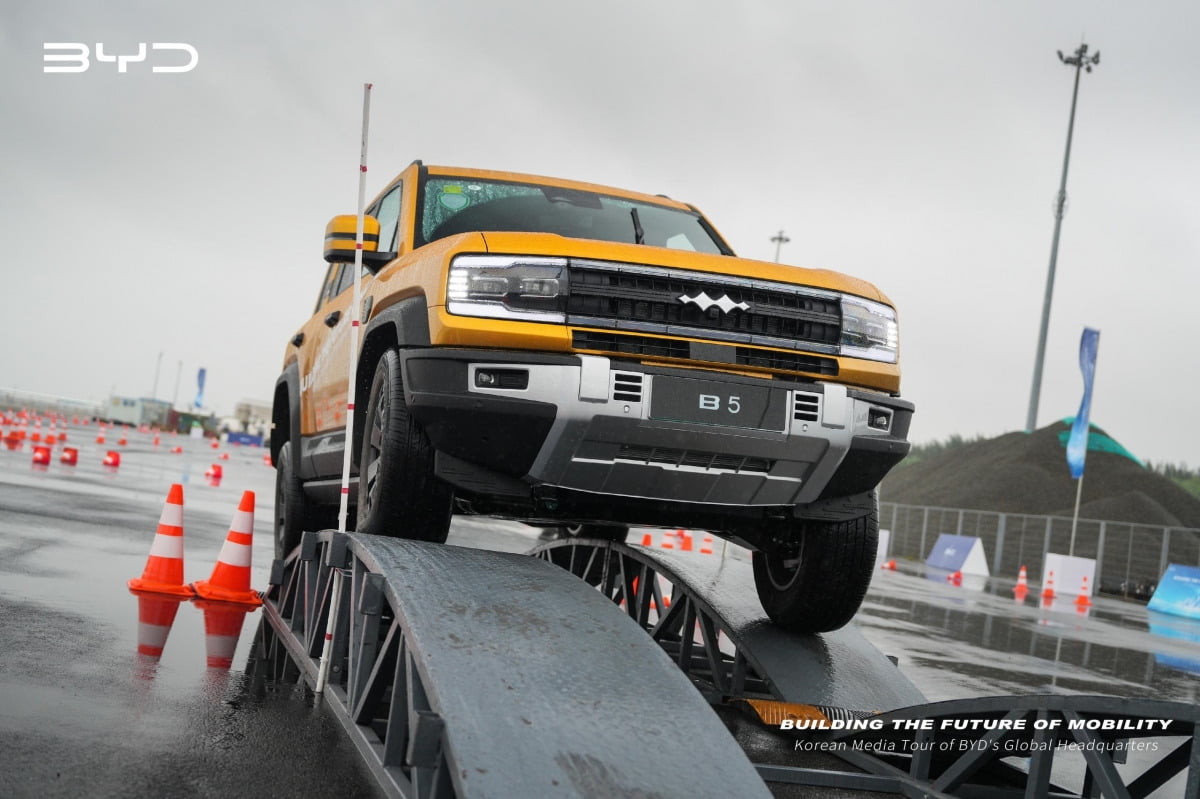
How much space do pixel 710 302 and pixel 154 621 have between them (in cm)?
390

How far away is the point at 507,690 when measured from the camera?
11.2 ft

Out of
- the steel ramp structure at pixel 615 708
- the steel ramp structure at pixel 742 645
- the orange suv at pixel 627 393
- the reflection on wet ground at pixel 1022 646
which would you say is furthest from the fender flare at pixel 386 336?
the reflection on wet ground at pixel 1022 646

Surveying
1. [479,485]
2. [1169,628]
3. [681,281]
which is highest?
[681,281]

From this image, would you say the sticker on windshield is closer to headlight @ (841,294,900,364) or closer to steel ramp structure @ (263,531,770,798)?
steel ramp structure @ (263,531,770,798)

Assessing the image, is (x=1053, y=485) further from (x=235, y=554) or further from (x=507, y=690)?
(x=507, y=690)

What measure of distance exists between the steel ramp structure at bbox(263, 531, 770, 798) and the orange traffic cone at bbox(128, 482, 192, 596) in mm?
3100

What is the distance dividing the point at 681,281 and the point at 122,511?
1009cm

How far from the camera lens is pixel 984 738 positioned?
13.2ft

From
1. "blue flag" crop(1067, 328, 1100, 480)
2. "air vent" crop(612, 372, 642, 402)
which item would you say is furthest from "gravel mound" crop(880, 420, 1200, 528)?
"air vent" crop(612, 372, 642, 402)

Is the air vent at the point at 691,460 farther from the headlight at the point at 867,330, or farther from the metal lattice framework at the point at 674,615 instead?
the metal lattice framework at the point at 674,615

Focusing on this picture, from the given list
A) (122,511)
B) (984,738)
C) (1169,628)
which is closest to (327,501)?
(984,738)

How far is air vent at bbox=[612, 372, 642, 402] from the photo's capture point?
13.6ft

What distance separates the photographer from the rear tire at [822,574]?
513 centimetres

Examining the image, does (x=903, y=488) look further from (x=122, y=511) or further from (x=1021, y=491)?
(x=122, y=511)
